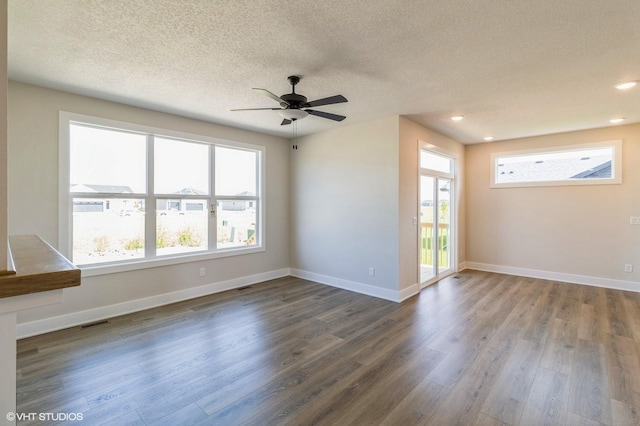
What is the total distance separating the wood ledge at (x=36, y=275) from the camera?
29.3 inches

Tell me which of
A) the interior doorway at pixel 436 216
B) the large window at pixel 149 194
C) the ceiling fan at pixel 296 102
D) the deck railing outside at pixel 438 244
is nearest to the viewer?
the ceiling fan at pixel 296 102

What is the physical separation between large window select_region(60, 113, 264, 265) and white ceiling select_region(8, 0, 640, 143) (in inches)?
22.8

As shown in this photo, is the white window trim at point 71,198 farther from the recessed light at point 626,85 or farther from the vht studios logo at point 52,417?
the recessed light at point 626,85

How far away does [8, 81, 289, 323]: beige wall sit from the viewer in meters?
3.13

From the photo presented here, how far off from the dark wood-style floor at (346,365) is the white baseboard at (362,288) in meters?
0.20

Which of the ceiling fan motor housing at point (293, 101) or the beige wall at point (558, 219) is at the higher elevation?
the ceiling fan motor housing at point (293, 101)

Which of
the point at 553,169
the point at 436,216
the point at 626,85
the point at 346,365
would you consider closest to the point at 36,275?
the point at 346,365

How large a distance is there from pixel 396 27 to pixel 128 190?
147 inches

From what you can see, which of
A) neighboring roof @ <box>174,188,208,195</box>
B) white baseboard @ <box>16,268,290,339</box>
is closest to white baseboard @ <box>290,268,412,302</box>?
white baseboard @ <box>16,268,290,339</box>

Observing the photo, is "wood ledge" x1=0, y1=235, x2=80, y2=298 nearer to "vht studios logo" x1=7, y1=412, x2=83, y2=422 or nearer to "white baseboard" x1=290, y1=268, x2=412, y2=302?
"vht studios logo" x1=7, y1=412, x2=83, y2=422

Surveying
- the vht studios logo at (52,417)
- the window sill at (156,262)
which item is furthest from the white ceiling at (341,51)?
the vht studios logo at (52,417)

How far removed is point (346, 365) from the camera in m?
2.61

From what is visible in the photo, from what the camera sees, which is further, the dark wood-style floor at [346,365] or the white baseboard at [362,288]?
the white baseboard at [362,288]

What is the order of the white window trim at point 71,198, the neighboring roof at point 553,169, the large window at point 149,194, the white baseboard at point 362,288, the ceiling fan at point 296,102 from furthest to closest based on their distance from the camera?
the neighboring roof at point 553,169 < the white baseboard at point 362,288 < the large window at point 149,194 < the white window trim at point 71,198 < the ceiling fan at point 296,102
